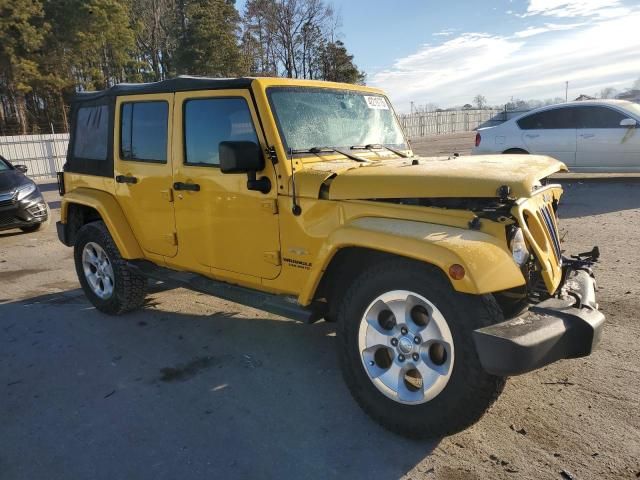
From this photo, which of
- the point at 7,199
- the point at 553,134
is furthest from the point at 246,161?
the point at 553,134

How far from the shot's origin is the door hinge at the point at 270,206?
11.2ft

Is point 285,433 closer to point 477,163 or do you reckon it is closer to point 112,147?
point 477,163

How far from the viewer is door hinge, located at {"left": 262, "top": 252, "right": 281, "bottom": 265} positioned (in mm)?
3512

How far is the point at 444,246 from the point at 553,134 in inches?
381

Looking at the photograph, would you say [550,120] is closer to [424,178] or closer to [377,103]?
[377,103]

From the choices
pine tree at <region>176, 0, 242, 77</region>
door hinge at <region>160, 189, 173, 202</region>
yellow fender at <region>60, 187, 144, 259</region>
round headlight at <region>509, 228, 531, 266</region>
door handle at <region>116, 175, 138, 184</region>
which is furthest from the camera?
pine tree at <region>176, 0, 242, 77</region>

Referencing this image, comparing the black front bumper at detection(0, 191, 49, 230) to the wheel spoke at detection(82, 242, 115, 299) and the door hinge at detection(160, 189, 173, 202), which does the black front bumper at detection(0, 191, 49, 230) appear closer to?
the wheel spoke at detection(82, 242, 115, 299)

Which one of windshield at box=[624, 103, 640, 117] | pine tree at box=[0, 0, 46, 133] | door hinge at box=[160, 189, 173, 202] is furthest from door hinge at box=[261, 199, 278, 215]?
pine tree at box=[0, 0, 46, 133]

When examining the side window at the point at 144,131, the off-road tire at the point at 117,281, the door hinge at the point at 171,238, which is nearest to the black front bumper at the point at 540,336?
the door hinge at the point at 171,238

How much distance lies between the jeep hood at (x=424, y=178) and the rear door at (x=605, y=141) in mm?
8023

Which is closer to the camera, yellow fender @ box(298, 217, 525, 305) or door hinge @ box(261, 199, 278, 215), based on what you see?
yellow fender @ box(298, 217, 525, 305)

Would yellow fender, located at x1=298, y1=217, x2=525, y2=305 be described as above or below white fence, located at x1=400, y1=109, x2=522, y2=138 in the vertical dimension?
below

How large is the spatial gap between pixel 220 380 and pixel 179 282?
1.06 meters

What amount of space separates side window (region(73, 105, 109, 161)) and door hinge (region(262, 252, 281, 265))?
7.53ft
